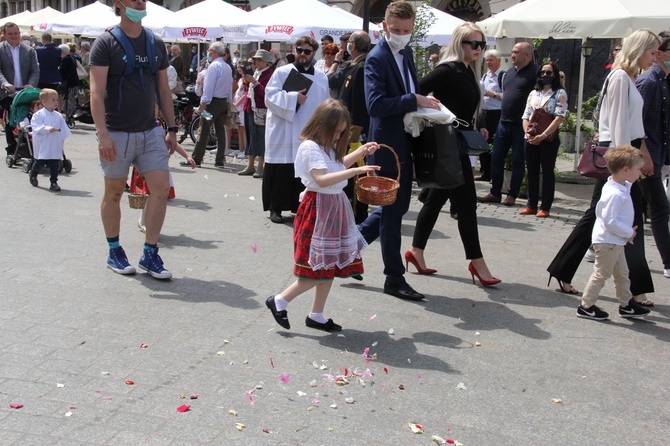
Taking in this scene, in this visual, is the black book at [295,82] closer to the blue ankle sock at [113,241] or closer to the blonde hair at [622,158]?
the blue ankle sock at [113,241]

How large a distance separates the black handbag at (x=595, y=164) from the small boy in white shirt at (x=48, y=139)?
21.8ft

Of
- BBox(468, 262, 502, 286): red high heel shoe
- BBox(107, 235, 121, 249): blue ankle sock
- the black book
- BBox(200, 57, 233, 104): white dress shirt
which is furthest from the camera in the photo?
BBox(200, 57, 233, 104): white dress shirt

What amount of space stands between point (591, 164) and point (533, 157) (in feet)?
11.9

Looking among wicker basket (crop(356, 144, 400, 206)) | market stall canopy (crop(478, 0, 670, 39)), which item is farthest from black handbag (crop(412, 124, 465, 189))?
market stall canopy (crop(478, 0, 670, 39))

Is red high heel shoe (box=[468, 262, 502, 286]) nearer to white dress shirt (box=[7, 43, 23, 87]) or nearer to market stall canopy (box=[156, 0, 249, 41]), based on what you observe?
white dress shirt (box=[7, 43, 23, 87])

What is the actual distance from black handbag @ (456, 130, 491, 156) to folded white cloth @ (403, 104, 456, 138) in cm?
27

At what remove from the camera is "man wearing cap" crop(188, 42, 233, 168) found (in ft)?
42.5

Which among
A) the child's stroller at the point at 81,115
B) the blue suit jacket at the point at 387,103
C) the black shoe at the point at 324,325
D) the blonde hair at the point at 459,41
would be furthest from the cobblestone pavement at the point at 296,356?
the child's stroller at the point at 81,115

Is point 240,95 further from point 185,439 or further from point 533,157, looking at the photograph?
point 185,439

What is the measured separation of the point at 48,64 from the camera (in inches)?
622

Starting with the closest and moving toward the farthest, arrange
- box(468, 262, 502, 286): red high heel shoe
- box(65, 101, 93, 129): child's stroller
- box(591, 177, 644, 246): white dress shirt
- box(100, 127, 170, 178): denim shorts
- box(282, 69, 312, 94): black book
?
box(591, 177, 644, 246): white dress shirt < box(100, 127, 170, 178): denim shorts < box(468, 262, 502, 286): red high heel shoe < box(282, 69, 312, 94): black book < box(65, 101, 93, 129): child's stroller

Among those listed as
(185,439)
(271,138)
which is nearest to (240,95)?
(271,138)

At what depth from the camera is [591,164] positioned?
6316mm

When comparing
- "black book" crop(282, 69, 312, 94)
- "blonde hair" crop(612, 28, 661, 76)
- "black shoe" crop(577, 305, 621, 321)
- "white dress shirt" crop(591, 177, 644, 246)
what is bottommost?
"black shoe" crop(577, 305, 621, 321)
